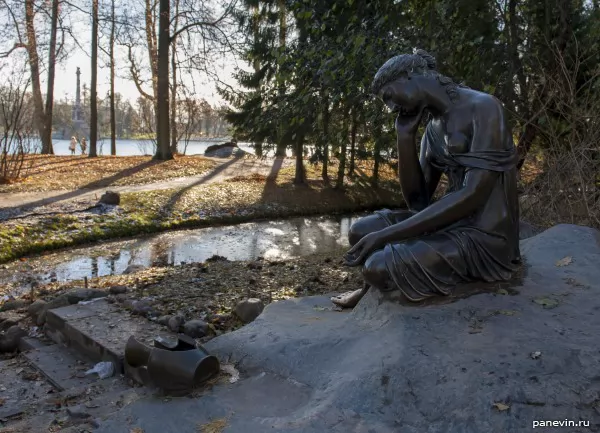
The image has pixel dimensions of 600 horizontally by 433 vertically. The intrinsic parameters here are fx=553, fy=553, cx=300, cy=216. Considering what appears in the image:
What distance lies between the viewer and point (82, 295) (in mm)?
6078

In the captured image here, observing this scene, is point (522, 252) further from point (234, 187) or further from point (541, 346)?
point (234, 187)

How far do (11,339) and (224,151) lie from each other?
89.6 feet

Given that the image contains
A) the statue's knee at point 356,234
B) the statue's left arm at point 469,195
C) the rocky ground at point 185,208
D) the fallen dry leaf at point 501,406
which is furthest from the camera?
the rocky ground at point 185,208

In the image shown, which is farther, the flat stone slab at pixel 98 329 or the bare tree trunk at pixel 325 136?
the bare tree trunk at pixel 325 136

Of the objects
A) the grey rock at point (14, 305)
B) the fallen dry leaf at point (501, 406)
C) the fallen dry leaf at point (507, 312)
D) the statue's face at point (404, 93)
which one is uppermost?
the statue's face at point (404, 93)

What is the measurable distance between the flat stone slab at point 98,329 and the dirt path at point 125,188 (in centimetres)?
823

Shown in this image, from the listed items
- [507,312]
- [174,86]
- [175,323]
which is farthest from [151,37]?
[507,312]

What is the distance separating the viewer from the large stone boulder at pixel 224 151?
31859 millimetres

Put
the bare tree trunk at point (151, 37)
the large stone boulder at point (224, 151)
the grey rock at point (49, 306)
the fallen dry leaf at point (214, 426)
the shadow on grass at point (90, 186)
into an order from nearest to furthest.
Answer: the fallen dry leaf at point (214, 426) → the grey rock at point (49, 306) → the shadow on grass at point (90, 186) → the bare tree trunk at point (151, 37) → the large stone boulder at point (224, 151)

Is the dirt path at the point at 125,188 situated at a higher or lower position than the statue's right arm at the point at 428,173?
lower

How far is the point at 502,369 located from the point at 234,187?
631 inches

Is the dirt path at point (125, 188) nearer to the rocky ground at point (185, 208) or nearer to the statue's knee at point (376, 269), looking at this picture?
the rocky ground at point (185, 208)

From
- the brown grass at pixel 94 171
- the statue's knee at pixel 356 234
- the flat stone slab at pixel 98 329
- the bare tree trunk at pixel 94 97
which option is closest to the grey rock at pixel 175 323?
the flat stone slab at pixel 98 329

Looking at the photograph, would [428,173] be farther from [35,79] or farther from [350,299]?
[35,79]
